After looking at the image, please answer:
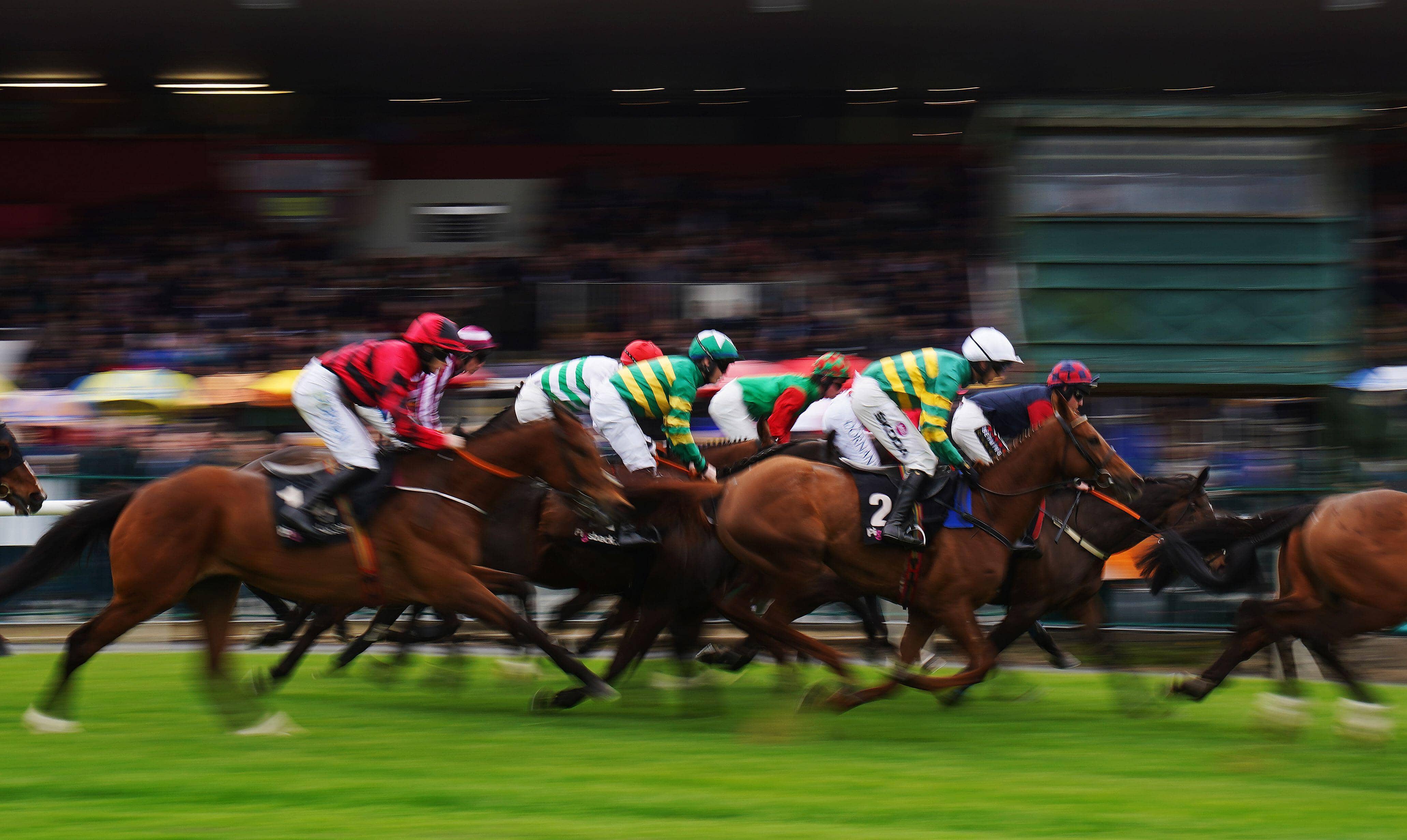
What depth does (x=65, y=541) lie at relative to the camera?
20.6ft

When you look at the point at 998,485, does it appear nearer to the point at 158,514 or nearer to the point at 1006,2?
the point at 158,514

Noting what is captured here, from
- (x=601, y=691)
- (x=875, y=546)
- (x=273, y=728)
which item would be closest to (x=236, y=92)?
(x=273, y=728)

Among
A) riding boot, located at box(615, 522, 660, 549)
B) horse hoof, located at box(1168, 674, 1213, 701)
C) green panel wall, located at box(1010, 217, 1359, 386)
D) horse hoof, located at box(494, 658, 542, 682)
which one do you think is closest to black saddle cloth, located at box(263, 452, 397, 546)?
riding boot, located at box(615, 522, 660, 549)

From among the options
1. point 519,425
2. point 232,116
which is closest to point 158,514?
point 519,425

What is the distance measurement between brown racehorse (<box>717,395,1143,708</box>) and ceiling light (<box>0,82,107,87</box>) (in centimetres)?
1393

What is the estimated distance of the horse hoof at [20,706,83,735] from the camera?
603 centimetres

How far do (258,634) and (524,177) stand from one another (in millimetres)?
8800

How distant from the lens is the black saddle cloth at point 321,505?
612 cm

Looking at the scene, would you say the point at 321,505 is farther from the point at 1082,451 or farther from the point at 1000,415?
the point at 1000,415

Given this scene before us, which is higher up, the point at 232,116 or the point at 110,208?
the point at 232,116

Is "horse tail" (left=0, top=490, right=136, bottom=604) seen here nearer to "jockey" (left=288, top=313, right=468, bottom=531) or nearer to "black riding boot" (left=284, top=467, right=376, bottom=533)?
"black riding boot" (left=284, top=467, right=376, bottom=533)

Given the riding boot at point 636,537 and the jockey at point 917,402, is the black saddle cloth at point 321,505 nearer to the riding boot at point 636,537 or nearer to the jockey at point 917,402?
the riding boot at point 636,537

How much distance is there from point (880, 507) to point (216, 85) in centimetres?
1374

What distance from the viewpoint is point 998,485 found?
6.79 meters
